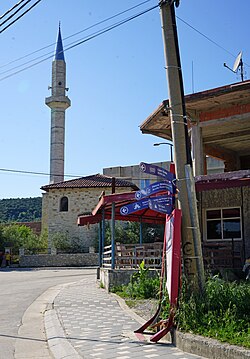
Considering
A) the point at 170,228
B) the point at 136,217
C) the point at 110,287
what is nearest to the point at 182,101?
the point at 170,228

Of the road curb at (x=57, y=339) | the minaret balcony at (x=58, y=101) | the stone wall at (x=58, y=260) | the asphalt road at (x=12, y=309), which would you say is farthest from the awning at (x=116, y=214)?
the minaret balcony at (x=58, y=101)

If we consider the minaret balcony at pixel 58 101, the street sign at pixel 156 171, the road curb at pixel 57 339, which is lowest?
the road curb at pixel 57 339

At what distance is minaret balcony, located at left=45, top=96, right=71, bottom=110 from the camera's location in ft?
194

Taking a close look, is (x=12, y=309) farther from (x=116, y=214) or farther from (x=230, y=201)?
(x=230, y=201)

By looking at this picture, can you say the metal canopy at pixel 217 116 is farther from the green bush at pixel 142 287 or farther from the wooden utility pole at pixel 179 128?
the wooden utility pole at pixel 179 128

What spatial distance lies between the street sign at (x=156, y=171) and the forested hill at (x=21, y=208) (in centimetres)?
9143

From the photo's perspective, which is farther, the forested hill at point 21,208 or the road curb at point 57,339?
the forested hill at point 21,208

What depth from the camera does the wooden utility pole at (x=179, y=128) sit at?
7414 mm

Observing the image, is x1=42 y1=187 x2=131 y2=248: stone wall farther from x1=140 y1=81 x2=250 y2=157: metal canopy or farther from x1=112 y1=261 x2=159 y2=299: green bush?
x1=112 y1=261 x2=159 y2=299: green bush

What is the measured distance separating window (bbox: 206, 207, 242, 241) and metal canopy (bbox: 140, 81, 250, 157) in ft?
9.40

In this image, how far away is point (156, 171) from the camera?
755cm

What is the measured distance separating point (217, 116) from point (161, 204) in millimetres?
8226

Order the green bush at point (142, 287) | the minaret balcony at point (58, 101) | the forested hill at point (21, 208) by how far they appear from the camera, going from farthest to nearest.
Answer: the forested hill at point (21, 208) → the minaret balcony at point (58, 101) → the green bush at point (142, 287)

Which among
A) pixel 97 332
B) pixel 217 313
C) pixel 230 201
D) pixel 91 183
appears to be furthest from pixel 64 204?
pixel 217 313
